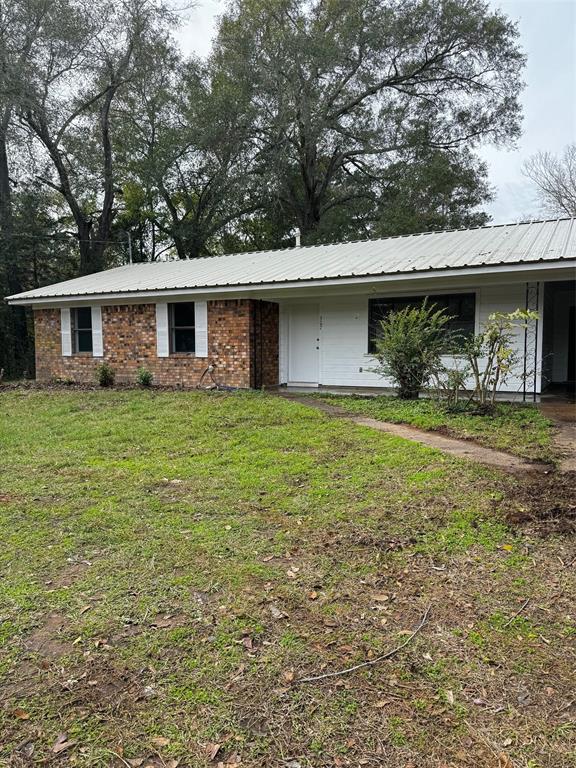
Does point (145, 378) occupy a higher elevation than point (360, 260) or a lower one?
lower

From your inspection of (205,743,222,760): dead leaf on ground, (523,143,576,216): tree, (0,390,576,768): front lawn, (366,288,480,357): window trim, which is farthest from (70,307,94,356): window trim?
(523,143,576,216): tree

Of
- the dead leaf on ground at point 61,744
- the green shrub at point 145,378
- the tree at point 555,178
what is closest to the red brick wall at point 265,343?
the green shrub at point 145,378

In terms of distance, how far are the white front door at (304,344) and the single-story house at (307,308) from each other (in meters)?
0.02

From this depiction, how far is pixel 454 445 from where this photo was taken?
19.5 ft

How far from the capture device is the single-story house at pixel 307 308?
32.2 ft

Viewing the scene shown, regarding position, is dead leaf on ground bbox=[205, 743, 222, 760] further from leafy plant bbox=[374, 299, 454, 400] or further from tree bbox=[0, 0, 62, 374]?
tree bbox=[0, 0, 62, 374]

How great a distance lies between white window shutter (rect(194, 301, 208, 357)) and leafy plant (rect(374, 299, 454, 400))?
457 centimetres

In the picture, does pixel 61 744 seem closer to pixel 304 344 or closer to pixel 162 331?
pixel 304 344

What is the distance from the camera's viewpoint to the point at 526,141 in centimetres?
2202

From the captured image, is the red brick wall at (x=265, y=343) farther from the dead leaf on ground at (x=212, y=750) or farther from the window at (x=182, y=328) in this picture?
the dead leaf on ground at (x=212, y=750)

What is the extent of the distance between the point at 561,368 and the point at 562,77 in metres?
8.43

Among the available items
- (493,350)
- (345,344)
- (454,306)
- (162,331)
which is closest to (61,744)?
(493,350)

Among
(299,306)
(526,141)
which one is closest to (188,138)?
(299,306)

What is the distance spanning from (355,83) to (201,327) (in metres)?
15.7
